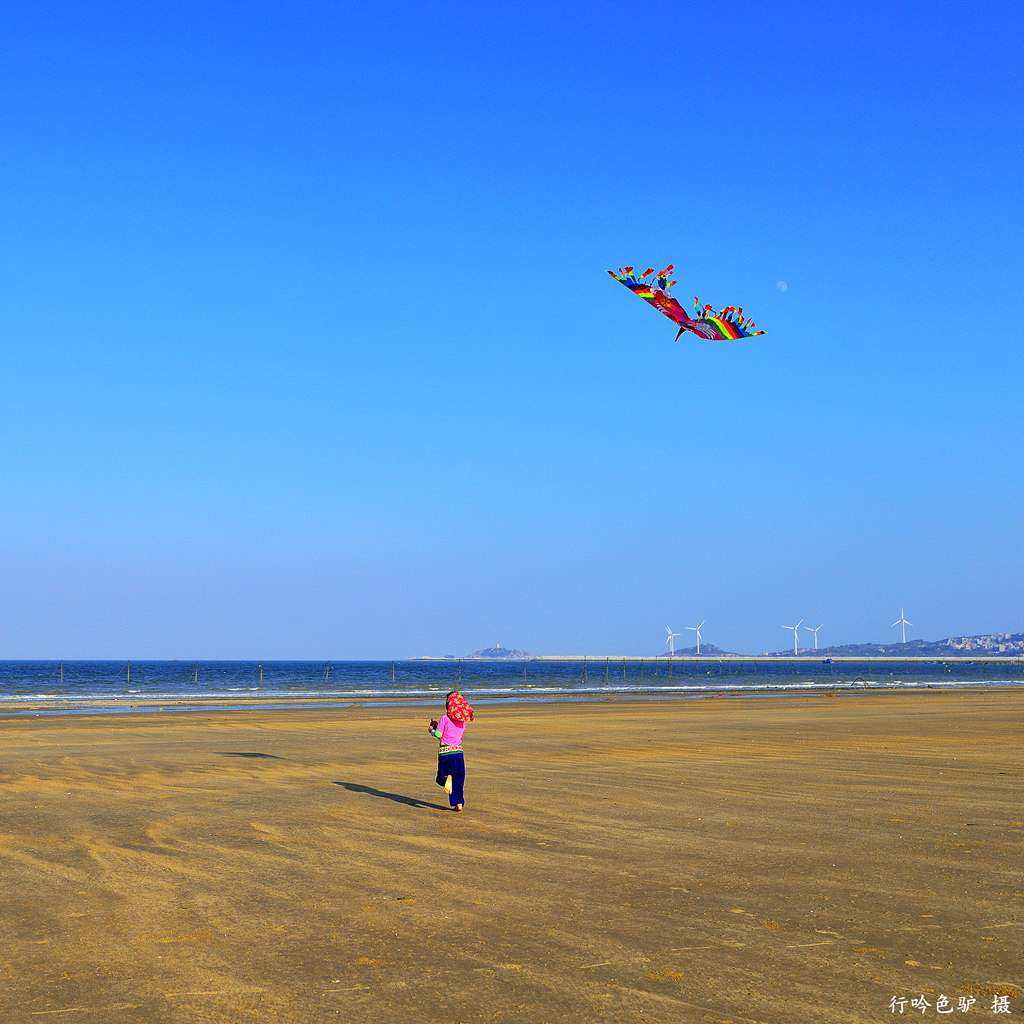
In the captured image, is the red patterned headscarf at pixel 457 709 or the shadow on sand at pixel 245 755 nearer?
the red patterned headscarf at pixel 457 709

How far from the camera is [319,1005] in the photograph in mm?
6039

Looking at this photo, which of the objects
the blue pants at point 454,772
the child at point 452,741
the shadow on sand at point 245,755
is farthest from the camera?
the shadow on sand at point 245,755

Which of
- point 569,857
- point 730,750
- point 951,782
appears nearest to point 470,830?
point 569,857

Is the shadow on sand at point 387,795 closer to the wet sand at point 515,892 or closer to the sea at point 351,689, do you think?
the wet sand at point 515,892

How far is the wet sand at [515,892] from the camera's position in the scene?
6.20m

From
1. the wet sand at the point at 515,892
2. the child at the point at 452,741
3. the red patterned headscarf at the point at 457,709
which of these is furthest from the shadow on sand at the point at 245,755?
the red patterned headscarf at the point at 457,709

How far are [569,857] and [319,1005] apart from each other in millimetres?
4939

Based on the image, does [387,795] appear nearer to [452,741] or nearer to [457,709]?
[452,741]

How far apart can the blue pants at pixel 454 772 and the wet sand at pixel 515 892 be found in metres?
0.35

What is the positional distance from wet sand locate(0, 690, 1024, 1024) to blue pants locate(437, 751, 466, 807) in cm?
35

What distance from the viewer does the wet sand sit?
6.20 metres

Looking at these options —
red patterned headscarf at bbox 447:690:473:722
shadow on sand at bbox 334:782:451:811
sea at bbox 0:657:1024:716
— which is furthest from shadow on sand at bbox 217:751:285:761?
sea at bbox 0:657:1024:716

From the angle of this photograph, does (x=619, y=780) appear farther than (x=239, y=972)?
Yes

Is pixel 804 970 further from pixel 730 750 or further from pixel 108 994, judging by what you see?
pixel 730 750
